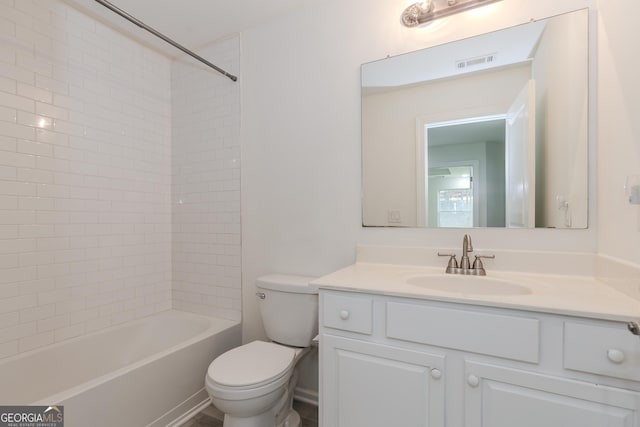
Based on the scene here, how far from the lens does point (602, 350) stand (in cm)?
83

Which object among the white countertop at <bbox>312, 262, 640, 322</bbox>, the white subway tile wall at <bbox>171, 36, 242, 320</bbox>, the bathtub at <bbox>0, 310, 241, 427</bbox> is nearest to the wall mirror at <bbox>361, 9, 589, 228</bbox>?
the white countertop at <bbox>312, 262, 640, 322</bbox>

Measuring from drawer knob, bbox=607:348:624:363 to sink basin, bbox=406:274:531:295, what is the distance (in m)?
0.39

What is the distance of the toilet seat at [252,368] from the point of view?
1317mm

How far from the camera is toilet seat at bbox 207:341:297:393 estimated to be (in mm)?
1317

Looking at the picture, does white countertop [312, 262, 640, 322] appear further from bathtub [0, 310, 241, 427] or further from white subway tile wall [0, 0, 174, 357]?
white subway tile wall [0, 0, 174, 357]

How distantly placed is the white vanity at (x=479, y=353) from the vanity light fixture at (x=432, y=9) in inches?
50.2

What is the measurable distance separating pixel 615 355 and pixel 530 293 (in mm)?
305

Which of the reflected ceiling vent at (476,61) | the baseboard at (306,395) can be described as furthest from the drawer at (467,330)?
the reflected ceiling vent at (476,61)

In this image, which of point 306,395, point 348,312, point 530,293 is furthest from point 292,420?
point 530,293

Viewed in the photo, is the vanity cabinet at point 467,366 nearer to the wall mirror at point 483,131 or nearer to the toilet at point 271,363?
the toilet at point 271,363

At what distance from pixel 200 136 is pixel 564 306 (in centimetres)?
232

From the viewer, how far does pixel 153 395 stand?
1576 mm

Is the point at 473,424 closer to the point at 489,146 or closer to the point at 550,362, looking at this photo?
the point at 550,362

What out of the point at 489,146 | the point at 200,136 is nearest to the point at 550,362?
the point at 489,146
